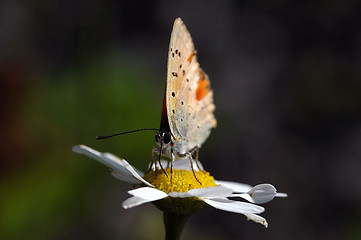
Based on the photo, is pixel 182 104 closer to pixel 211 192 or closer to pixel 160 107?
pixel 211 192

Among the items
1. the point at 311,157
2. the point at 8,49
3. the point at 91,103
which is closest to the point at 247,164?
the point at 311,157

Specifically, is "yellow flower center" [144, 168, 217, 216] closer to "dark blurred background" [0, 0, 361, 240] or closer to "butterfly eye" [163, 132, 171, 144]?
"butterfly eye" [163, 132, 171, 144]

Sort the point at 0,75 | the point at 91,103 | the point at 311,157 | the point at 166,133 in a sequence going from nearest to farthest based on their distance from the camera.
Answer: the point at 166,133 < the point at 0,75 < the point at 91,103 < the point at 311,157

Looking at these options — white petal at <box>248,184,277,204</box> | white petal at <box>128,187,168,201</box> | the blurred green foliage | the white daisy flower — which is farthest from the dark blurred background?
white petal at <box>248,184,277,204</box>

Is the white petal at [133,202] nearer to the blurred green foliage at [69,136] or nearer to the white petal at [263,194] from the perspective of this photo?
the white petal at [263,194]

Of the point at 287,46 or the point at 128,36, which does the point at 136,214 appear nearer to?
the point at 128,36

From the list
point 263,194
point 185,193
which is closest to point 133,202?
point 185,193
